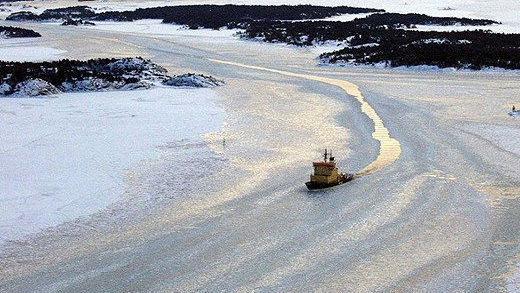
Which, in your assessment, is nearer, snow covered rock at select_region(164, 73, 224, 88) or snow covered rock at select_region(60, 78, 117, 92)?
snow covered rock at select_region(60, 78, 117, 92)

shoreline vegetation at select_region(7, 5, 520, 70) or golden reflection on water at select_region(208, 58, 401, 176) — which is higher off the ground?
shoreline vegetation at select_region(7, 5, 520, 70)

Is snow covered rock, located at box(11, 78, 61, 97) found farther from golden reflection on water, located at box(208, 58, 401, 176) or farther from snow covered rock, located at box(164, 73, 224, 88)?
golden reflection on water, located at box(208, 58, 401, 176)

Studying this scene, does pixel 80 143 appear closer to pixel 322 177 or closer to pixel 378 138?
pixel 322 177

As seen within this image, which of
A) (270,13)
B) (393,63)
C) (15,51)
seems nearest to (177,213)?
(393,63)

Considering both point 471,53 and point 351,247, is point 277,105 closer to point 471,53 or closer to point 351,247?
point 351,247

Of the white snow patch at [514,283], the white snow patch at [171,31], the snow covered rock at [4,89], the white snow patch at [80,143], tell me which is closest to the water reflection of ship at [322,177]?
the white snow patch at [80,143]

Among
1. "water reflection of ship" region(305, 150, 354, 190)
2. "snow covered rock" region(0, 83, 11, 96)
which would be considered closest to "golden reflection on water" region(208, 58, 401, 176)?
"water reflection of ship" region(305, 150, 354, 190)

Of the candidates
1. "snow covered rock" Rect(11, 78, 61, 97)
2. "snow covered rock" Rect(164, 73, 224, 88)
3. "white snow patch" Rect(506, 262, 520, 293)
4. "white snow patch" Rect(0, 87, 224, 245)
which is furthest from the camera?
"snow covered rock" Rect(164, 73, 224, 88)

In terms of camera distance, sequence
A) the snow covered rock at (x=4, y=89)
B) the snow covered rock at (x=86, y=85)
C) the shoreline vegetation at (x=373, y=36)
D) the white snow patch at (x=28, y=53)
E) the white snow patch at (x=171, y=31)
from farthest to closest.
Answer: the white snow patch at (x=171, y=31), the white snow patch at (x=28, y=53), the shoreline vegetation at (x=373, y=36), the snow covered rock at (x=86, y=85), the snow covered rock at (x=4, y=89)

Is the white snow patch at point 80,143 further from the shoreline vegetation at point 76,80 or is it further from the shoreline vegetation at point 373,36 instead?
the shoreline vegetation at point 373,36
